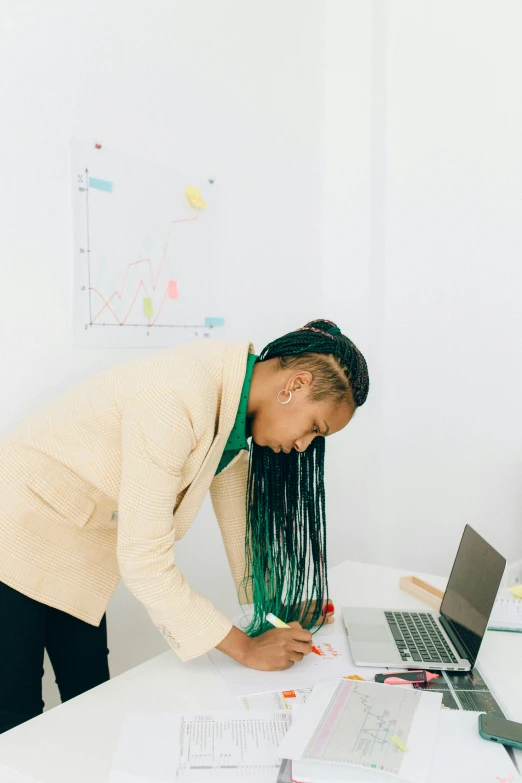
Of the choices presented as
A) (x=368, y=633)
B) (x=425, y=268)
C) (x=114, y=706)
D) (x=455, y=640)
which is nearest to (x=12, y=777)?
(x=114, y=706)

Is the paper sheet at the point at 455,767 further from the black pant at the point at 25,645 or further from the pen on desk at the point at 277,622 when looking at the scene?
the black pant at the point at 25,645

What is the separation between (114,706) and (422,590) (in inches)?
31.7

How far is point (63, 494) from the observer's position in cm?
123

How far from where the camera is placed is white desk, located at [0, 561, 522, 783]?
0.93m

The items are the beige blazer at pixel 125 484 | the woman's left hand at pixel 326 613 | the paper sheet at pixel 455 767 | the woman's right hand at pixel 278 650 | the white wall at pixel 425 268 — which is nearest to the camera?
the paper sheet at pixel 455 767

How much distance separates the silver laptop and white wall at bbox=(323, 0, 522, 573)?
116 centimetres

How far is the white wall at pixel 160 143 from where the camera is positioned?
1540mm

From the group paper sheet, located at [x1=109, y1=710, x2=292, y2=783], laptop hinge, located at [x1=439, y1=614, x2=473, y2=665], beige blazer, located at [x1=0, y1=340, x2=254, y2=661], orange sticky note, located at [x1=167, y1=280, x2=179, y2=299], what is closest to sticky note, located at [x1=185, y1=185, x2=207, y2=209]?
orange sticky note, located at [x1=167, y1=280, x2=179, y2=299]

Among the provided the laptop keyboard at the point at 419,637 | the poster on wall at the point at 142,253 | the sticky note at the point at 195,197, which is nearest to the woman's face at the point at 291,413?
the laptop keyboard at the point at 419,637

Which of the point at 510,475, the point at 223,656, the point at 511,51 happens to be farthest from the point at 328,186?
the point at 223,656

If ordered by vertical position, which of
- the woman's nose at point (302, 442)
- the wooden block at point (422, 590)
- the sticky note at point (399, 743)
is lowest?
the wooden block at point (422, 590)

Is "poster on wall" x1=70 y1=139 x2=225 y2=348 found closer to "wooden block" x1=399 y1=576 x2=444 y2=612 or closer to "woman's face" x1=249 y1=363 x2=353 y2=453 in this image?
"woman's face" x1=249 y1=363 x2=353 y2=453

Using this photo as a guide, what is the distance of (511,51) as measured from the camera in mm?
2363

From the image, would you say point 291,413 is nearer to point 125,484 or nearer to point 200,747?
point 125,484
